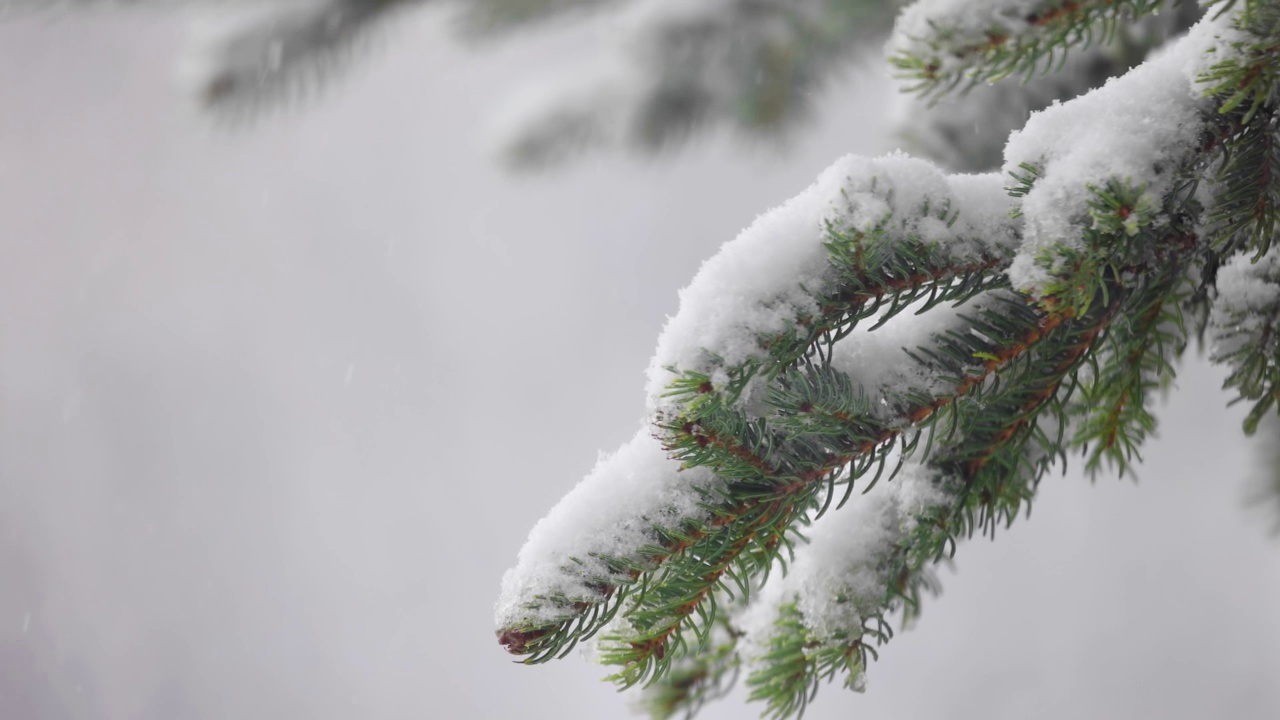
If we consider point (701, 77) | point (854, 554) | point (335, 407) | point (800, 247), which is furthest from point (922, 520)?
point (335, 407)

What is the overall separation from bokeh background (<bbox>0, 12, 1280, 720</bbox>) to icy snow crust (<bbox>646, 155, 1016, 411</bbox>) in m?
2.75

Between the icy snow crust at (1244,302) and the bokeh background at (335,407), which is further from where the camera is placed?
the bokeh background at (335,407)

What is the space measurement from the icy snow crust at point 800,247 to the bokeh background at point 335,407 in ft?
9.02

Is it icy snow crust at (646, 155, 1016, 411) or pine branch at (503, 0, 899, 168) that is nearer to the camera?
icy snow crust at (646, 155, 1016, 411)

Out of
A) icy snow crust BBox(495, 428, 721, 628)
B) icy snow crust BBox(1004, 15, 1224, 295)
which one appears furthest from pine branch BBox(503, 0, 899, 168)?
icy snow crust BBox(495, 428, 721, 628)

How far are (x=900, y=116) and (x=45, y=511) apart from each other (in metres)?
9.78

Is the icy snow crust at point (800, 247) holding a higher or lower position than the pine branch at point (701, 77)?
lower

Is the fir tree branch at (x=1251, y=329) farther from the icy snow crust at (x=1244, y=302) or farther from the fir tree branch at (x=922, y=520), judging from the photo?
the fir tree branch at (x=922, y=520)

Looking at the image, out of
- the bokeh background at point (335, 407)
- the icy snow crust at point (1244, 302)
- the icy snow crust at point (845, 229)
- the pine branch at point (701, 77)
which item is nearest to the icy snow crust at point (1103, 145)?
the icy snow crust at point (845, 229)

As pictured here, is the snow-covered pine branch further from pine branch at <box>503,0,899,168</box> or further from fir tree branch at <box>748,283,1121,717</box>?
pine branch at <box>503,0,899,168</box>

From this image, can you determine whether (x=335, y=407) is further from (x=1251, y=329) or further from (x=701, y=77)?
(x=1251, y=329)

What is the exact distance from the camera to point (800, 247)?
1.29 feet

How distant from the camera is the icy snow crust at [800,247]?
37 cm

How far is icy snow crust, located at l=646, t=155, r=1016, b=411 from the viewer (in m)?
0.37
